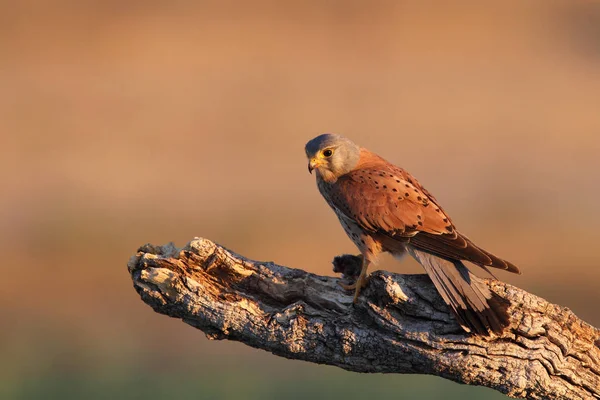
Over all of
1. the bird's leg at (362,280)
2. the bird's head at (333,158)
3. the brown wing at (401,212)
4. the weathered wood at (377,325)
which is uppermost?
the bird's head at (333,158)

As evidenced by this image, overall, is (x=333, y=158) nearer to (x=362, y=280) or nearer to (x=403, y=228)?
(x=403, y=228)

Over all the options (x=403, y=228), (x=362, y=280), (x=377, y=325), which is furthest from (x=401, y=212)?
(x=377, y=325)

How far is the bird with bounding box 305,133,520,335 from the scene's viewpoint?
4379 millimetres

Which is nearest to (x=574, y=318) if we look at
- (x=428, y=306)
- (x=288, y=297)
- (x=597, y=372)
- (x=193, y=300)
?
(x=597, y=372)

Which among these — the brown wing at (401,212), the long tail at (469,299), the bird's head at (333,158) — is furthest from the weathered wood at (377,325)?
the bird's head at (333,158)

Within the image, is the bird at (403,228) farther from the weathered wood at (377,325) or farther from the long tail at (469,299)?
the weathered wood at (377,325)

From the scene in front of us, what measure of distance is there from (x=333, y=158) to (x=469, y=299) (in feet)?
5.41

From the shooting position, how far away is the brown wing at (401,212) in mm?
4812

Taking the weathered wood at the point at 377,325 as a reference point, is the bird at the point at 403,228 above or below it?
above

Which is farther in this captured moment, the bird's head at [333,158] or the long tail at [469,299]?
the bird's head at [333,158]

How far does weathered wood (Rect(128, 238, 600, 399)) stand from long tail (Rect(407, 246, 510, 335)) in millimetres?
65

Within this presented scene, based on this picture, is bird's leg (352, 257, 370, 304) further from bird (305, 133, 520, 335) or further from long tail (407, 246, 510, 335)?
long tail (407, 246, 510, 335)

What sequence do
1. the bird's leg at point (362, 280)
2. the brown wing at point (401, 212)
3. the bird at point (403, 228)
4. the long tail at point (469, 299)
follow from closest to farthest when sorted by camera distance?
the long tail at point (469, 299) → the bird at point (403, 228) → the bird's leg at point (362, 280) → the brown wing at point (401, 212)

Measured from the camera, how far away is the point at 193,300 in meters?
4.52
